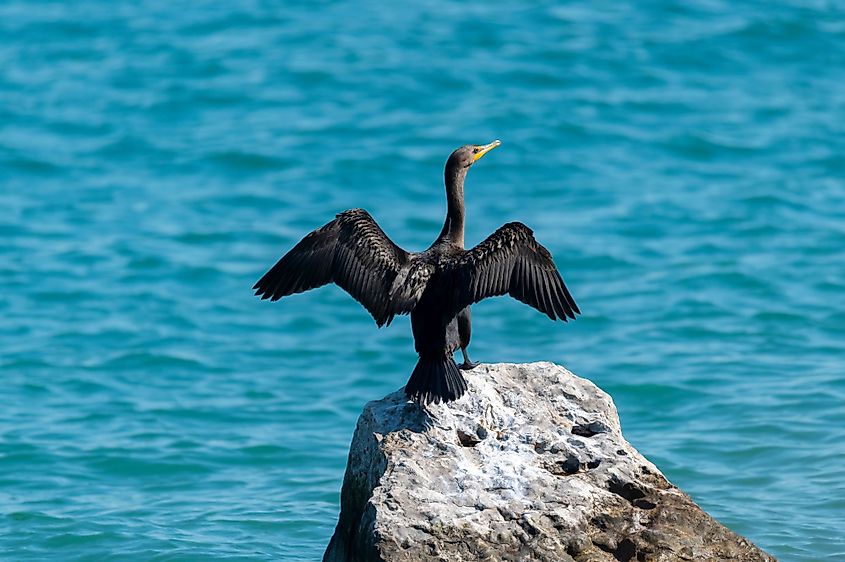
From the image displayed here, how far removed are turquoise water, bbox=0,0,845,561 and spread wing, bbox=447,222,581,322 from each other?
2.48 metres

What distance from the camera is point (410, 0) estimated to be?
19.1 metres

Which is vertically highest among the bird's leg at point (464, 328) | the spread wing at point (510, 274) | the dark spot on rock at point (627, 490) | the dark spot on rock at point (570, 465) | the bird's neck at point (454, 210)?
the bird's neck at point (454, 210)

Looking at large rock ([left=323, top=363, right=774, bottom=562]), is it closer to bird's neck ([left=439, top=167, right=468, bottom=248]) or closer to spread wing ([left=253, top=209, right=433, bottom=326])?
spread wing ([left=253, top=209, right=433, bottom=326])

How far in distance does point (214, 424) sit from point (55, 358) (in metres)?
1.99

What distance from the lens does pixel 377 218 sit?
44.1ft

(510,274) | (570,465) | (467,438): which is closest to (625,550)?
(570,465)

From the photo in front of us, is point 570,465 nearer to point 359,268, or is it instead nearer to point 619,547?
point 619,547

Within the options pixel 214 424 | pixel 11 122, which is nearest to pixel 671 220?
pixel 214 424

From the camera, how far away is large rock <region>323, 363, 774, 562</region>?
216 inches

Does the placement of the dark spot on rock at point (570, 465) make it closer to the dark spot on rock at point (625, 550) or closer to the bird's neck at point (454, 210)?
the dark spot on rock at point (625, 550)

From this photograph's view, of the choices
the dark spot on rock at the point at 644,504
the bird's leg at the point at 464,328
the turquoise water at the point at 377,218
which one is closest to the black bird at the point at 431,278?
the bird's leg at the point at 464,328

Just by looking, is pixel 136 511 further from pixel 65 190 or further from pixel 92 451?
pixel 65 190

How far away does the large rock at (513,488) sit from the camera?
548cm

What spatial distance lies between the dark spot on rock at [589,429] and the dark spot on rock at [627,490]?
0.30 m
